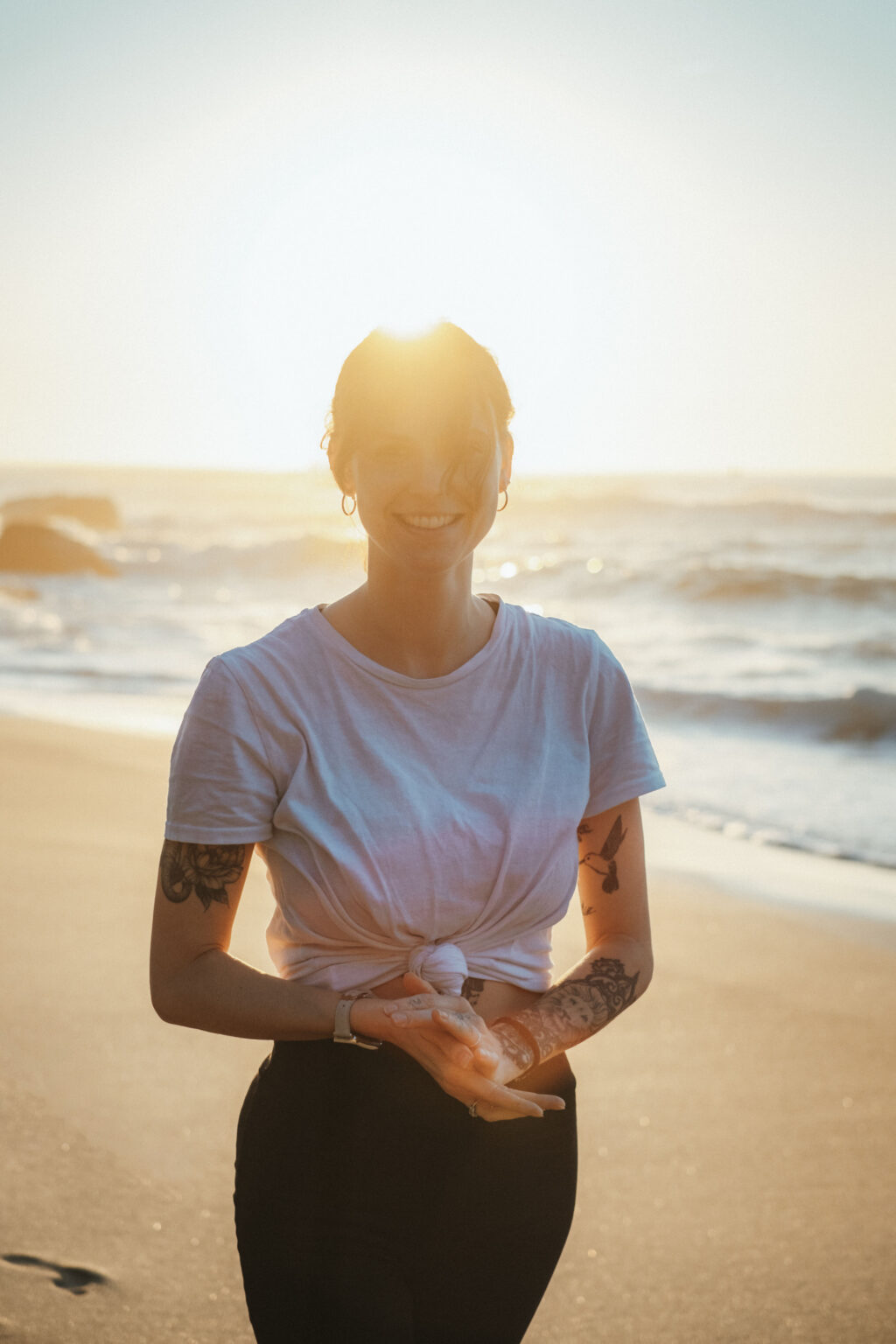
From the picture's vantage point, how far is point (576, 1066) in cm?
452

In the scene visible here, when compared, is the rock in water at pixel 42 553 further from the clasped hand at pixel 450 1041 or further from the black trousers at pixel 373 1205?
the clasped hand at pixel 450 1041

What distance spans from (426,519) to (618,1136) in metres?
2.86

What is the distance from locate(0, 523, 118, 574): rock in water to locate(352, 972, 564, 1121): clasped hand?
29.6 meters

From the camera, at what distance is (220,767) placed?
6.01 feet

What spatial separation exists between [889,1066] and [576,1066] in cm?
121

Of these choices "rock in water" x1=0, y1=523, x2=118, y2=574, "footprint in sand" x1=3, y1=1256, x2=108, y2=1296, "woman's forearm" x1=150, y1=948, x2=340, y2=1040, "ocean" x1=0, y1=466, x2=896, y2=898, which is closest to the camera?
"woman's forearm" x1=150, y1=948, x2=340, y2=1040

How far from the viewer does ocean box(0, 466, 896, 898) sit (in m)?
9.93

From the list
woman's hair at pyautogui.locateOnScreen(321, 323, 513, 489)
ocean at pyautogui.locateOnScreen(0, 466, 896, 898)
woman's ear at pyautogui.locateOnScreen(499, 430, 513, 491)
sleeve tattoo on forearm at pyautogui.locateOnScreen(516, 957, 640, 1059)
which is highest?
woman's hair at pyautogui.locateOnScreen(321, 323, 513, 489)

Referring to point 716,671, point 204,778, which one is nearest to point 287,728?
point 204,778

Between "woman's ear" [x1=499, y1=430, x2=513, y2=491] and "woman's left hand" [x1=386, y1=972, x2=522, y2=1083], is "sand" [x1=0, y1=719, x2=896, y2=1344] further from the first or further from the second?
"woman's ear" [x1=499, y1=430, x2=513, y2=491]

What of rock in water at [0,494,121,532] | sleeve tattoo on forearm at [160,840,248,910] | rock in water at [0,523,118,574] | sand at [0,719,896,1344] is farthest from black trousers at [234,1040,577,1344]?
rock in water at [0,494,121,532]

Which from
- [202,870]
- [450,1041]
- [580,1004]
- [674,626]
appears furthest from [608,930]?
[674,626]

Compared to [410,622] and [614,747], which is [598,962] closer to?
[614,747]

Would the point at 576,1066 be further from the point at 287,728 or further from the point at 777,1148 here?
the point at 287,728
